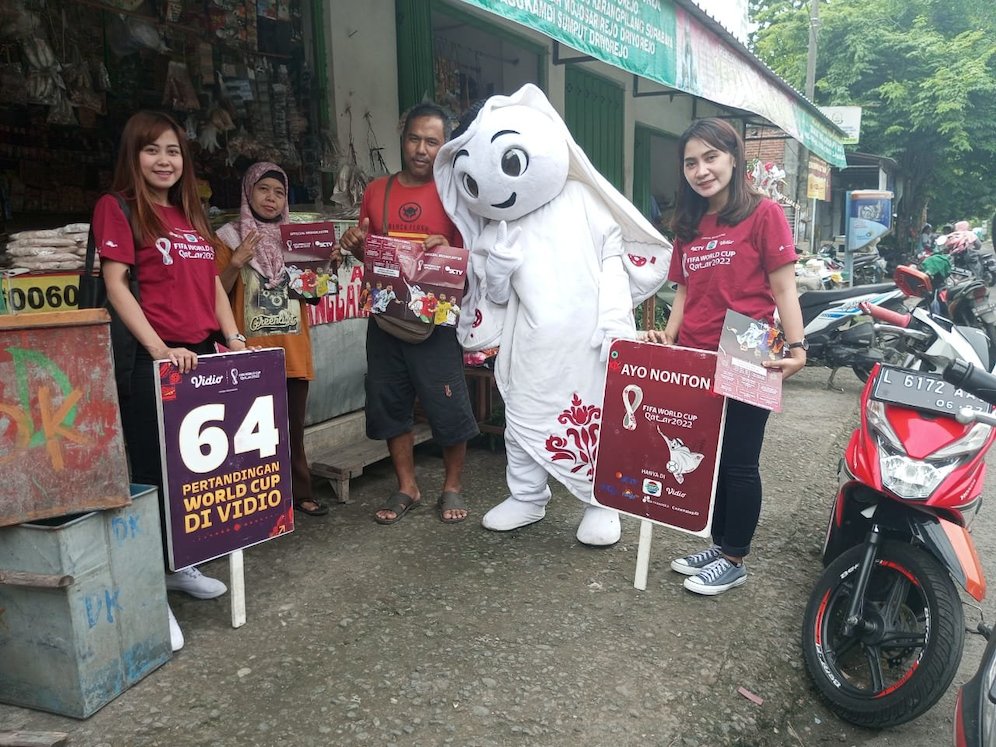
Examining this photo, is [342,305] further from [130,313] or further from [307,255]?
[130,313]

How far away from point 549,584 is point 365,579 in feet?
2.41

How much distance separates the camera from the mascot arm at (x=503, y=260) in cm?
326

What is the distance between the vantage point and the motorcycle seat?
6.05m

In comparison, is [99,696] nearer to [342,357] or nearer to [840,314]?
[342,357]

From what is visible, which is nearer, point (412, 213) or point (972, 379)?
point (972, 379)

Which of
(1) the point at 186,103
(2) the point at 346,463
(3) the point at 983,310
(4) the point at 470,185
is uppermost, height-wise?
(1) the point at 186,103

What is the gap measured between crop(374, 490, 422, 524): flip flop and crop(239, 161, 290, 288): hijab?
3.86 ft

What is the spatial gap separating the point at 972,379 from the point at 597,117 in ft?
21.1

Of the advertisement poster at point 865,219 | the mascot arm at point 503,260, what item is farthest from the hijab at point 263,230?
the advertisement poster at point 865,219

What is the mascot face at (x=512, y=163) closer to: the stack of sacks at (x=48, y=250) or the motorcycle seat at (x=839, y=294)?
the stack of sacks at (x=48, y=250)

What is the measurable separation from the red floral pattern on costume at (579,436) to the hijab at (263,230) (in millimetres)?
1360

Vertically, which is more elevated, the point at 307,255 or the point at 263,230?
the point at 263,230

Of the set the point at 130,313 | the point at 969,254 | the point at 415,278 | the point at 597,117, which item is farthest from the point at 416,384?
the point at 969,254

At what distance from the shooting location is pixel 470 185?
10.8 feet
